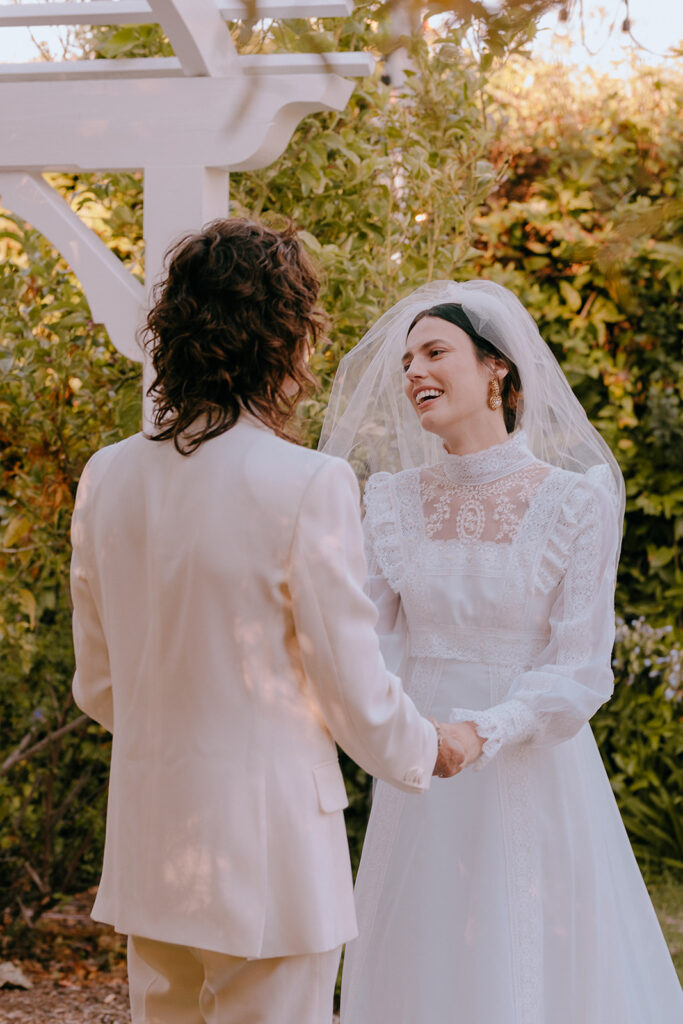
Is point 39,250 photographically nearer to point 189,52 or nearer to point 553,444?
point 189,52

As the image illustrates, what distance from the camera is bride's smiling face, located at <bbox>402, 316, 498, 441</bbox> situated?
7.80 ft

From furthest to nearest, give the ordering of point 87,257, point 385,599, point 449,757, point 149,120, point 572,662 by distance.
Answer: point 87,257 → point 149,120 → point 385,599 → point 572,662 → point 449,757

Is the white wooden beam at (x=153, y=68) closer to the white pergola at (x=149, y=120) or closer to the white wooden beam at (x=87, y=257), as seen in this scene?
the white pergola at (x=149, y=120)

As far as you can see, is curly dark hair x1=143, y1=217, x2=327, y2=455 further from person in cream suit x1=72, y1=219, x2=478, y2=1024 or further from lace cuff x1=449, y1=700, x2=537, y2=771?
lace cuff x1=449, y1=700, x2=537, y2=771

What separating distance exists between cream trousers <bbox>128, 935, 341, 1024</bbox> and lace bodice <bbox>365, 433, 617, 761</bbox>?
608 mm

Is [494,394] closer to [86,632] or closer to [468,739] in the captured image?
[468,739]

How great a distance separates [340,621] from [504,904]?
905 mm

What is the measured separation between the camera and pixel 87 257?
2.88 m

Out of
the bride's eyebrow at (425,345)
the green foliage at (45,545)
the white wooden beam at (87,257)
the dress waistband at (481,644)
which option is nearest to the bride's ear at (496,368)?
the bride's eyebrow at (425,345)

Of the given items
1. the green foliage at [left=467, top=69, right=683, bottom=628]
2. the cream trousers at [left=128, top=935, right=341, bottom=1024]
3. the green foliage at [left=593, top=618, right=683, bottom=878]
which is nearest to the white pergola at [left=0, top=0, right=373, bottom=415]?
the cream trousers at [left=128, top=935, right=341, bottom=1024]

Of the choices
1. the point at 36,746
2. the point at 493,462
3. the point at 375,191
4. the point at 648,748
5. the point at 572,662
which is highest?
the point at 375,191

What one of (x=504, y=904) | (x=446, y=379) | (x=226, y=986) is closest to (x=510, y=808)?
(x=504, y=904)

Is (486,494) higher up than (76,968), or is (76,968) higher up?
(486,494)

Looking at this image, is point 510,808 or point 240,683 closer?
point 240,683
